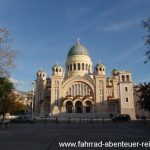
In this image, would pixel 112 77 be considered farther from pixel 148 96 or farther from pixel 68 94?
pixel 148 96

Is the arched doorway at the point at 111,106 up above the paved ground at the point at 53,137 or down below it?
above

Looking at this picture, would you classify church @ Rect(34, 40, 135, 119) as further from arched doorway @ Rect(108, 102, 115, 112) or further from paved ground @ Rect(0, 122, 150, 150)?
paved ground @ Rect(0, 122, 150, 150)

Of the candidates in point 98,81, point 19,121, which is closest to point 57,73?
point 98,81

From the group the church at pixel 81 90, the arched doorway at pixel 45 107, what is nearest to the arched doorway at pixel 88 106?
the church at pixel 81 90

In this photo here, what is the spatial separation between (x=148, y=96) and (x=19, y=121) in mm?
22615

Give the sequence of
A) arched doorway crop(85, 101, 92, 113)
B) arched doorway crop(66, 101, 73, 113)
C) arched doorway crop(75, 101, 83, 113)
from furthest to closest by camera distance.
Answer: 1. arched doorway crop(66, 101, 73, 113)
2. arched doorway crop(85, 101, 92, 113)
3. arched doorway crop(75, 101, 83, 113)

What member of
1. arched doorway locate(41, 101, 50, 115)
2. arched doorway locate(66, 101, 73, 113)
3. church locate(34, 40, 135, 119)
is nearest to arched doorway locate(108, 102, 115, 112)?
church locate(34, 40, 135, 119)

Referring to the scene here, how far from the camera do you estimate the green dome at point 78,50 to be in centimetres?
8356

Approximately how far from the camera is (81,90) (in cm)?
7625

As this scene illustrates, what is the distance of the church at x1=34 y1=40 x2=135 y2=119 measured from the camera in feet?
230

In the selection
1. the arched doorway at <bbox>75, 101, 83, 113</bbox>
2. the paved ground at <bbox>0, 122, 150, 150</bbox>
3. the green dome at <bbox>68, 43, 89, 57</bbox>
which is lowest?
the paved ground at <bbox>0, 122, 150, 150</bbox>

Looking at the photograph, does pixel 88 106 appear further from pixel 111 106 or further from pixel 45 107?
pixel 45 107

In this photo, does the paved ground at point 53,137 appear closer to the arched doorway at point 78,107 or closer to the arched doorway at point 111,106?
the arched doorway at point 78,107

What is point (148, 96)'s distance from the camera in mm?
40094
